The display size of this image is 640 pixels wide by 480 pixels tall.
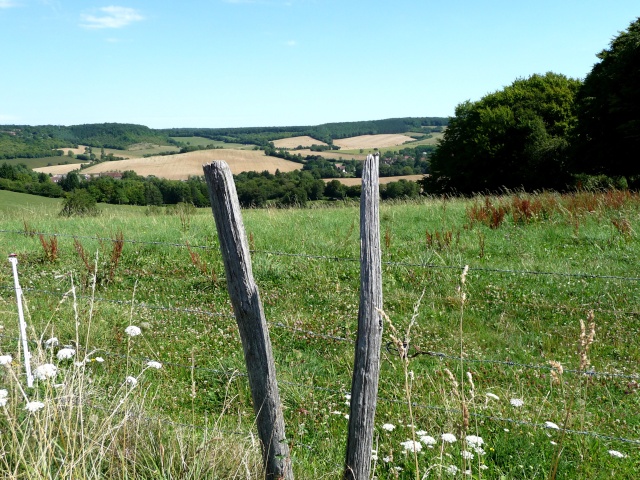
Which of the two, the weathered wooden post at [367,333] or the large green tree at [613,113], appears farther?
the large green tree at [613,113]

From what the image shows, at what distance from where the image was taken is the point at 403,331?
20.6 feet

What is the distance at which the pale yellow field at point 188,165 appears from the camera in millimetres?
58784

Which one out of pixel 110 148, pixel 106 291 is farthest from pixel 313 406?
pixel 110 148

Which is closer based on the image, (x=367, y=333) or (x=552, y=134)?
(x=367, y=333)

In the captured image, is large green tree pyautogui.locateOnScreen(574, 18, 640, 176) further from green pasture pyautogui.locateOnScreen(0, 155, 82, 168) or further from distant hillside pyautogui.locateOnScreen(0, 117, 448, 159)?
green pasture pyautogui.locateOnScreen(0, 155, 82, 168)

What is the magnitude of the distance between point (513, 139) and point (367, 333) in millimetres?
38201

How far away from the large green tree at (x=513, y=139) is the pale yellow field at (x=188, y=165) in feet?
68.9

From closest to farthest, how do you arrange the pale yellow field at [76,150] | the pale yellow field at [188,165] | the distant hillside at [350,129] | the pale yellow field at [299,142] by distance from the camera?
the pale yellow field at [188,165]
the pale yellow field at [299,142]
the distant hillside at [350,129]
the pale yellow field at [76,150]

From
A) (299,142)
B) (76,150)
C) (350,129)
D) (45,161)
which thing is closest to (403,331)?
(299,142)

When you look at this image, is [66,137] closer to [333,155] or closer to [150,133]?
[150,133]

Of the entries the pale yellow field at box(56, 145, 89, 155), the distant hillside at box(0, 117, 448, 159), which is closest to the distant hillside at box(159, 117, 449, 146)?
the distant hillside at box(0, 117, 448, 159)

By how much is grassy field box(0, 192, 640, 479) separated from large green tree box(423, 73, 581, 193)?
2303 centimetres

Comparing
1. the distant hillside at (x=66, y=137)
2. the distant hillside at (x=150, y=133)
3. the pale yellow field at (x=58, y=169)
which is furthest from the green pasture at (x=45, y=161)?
the distant hillside at (x=150, y=133)

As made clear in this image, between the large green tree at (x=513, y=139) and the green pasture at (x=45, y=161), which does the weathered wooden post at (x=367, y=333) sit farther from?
the green pasture at (x=45, y=161)
